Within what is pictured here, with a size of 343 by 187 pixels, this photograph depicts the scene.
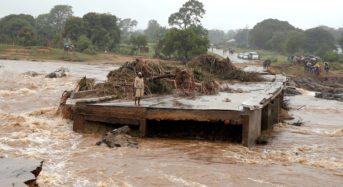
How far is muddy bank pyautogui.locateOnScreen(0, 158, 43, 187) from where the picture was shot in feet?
13.3

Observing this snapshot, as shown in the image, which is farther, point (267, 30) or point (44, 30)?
point (267, 30)

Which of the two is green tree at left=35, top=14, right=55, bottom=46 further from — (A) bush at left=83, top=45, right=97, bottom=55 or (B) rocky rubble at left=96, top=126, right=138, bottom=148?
(B) rocky rubble at left=96, top=126, right=138, bottom=148

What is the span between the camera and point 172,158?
7.49m

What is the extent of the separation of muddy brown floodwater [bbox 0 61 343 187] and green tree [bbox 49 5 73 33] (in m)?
83.8

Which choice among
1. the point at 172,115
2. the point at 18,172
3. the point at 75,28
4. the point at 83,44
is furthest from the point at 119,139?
the point at 75,28

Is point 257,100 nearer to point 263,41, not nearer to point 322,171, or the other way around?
point 322,171

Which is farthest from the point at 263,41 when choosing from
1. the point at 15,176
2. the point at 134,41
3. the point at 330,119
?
the point at 15,176

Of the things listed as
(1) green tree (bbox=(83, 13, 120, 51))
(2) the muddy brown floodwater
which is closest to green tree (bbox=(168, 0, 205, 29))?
(1) green tree (bbox=(83, 13, 120, 51))

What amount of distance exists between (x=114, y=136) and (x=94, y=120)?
3.19 feet

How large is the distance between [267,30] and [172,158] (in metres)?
81.0

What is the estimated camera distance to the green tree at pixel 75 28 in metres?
55.6

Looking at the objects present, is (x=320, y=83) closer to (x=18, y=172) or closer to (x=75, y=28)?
(x=18, y=172)

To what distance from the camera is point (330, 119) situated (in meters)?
14.3

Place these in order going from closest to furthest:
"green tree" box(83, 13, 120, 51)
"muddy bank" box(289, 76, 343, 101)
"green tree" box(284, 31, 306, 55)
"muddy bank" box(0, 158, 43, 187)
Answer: "muddy bank" box(0, 158, 43, 187) → "muddy bank" box(289, 76, 343, 101) → "green tree" box(83, 13, 120, 51) → "green tree" box(284, 31, 306, 55)
